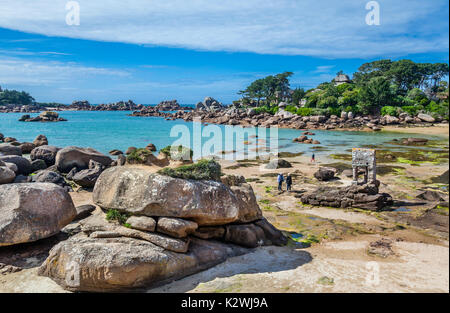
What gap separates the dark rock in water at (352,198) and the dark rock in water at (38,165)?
23.8 metres

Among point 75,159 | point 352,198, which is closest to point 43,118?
point 75,159

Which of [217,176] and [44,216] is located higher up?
[217,176]

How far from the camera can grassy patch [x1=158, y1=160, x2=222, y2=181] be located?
1244 cm

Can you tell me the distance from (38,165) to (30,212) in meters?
19.5

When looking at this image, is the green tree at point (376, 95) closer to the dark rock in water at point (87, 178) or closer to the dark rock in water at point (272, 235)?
the dark rock in water at point (87, 178)

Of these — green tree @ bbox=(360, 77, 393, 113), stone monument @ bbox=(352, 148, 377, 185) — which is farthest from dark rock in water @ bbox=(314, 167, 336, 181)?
green tree @ bbox=(360, 77, 393, 113)

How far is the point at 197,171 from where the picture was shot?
12930mm

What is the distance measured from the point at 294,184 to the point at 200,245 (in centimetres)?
1587

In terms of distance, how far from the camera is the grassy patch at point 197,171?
1244 centimetres

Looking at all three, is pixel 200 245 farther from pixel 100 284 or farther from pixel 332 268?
pixel 332 268

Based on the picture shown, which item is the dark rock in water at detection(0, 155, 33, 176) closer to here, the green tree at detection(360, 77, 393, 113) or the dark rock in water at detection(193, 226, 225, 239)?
the dark rock in water at detection(193, 226, 225, 239)

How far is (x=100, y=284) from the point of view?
32.8 feet

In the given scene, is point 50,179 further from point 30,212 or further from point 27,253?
point 27,253
